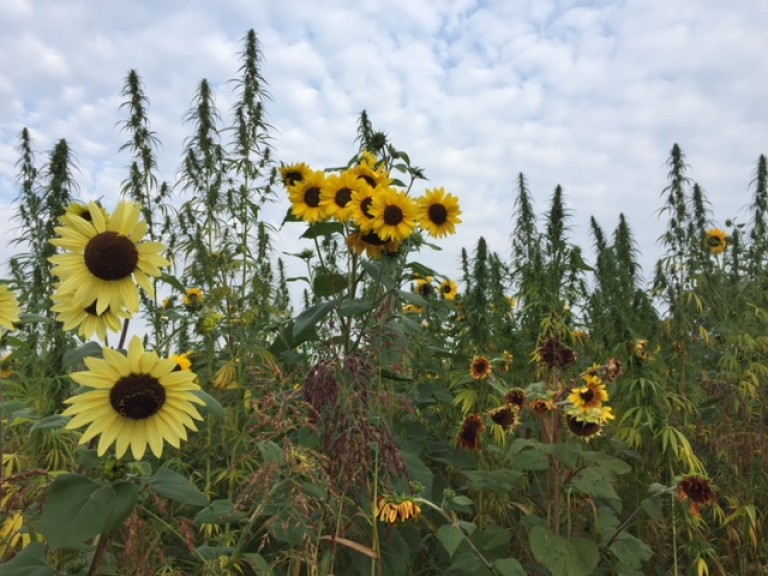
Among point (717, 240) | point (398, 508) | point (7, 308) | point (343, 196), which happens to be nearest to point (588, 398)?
point (398, 508)

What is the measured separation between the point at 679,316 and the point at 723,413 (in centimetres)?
49

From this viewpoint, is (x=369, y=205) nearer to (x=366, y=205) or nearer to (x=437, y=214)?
(x=366, y=205)

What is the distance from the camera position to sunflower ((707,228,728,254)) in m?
5.00

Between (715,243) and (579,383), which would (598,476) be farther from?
(715,243)

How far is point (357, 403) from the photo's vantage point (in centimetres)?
151

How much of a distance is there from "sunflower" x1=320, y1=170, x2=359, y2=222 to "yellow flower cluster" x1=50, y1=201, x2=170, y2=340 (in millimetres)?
1109

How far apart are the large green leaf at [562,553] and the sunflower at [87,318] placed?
4.57ft

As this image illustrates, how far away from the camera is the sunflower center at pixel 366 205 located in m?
2.22

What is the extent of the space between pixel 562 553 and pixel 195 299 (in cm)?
222

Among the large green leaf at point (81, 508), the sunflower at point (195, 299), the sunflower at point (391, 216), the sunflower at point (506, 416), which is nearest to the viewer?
the large green leaf at point (81, 508)

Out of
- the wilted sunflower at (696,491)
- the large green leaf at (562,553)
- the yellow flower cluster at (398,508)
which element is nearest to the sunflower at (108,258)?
the yellow flower cluster at (398,508)

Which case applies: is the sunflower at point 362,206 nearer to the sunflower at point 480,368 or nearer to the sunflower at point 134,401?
the sunflower at point 480,368

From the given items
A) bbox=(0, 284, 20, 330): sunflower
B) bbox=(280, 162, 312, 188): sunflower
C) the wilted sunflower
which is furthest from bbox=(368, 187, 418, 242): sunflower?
the wilted sunflower

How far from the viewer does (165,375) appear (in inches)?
47.1
